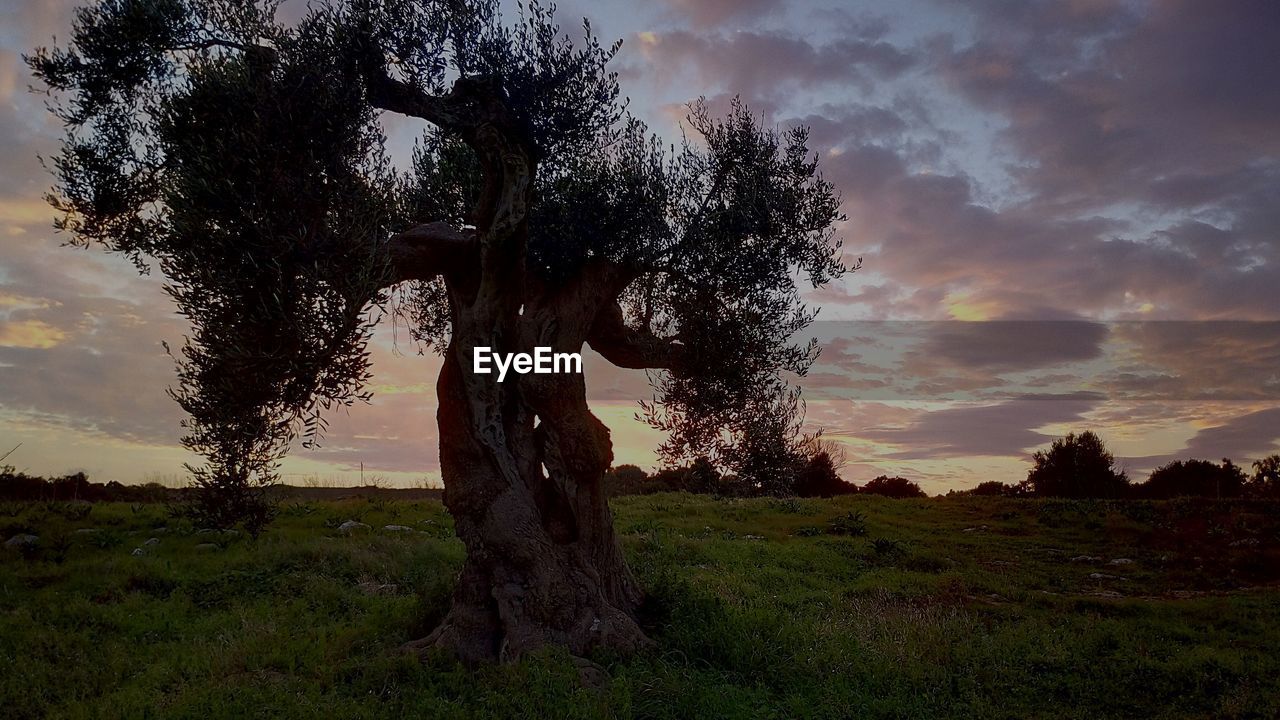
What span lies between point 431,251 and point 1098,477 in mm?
47490

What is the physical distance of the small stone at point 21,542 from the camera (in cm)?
2047

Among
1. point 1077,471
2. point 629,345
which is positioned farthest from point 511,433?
point 1077,471

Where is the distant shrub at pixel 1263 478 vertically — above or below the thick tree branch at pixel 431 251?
below

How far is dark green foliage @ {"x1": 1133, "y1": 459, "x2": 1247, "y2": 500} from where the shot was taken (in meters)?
47.0

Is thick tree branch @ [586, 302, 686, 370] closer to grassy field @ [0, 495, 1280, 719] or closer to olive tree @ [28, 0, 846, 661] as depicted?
olive tree @ [28, 0, 846, 661]

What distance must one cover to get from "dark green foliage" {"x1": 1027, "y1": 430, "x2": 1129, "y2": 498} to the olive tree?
3864 cm

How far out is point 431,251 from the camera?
14.6m

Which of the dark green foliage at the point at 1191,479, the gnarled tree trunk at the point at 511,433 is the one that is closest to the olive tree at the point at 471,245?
the gnarled tree trunk at the point at 511,433

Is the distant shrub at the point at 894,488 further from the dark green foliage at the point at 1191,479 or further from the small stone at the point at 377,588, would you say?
the small stone at the point at 377,588

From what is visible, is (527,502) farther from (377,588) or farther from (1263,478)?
(1263,478)

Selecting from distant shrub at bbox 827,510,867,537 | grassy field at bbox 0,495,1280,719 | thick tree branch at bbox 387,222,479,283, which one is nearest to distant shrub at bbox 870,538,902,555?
grassy field at bbox 0,495,1280,719

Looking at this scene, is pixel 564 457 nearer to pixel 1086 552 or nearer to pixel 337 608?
pixel 337 608

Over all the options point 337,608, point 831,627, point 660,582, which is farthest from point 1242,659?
point 337,608

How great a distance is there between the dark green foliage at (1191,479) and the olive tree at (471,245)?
4155cm
